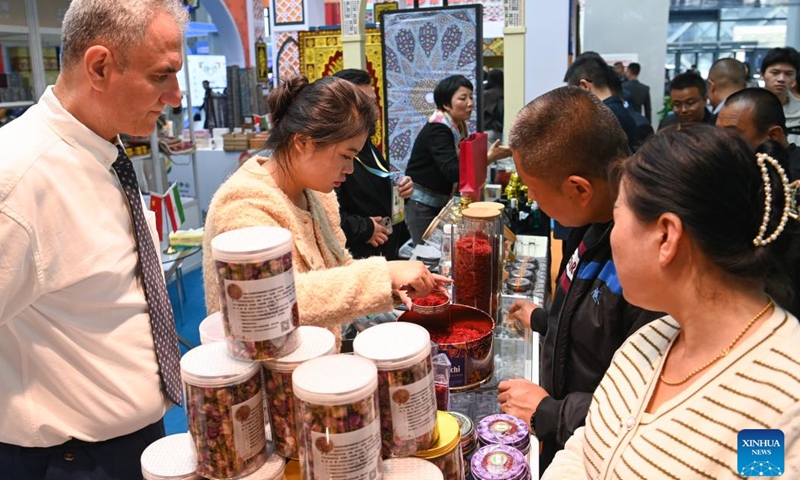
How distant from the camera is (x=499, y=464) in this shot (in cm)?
134

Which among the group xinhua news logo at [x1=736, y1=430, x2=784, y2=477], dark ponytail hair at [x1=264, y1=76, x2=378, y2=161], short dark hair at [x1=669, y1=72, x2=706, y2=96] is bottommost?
xinhua news logo at [x1=736, y1=430, x2=784, y2=477]

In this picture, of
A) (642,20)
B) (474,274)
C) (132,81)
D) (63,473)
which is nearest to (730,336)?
(474,274)

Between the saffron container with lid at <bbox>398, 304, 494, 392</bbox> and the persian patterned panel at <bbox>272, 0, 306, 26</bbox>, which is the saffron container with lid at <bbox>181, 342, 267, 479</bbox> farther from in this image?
the persian patterned panel at <bbox>272, 0, 306, 26</bbox>

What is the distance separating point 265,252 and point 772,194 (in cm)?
84

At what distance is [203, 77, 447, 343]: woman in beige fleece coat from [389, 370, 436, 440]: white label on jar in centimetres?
57

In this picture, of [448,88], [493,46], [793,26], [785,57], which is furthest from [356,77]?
[793,26]

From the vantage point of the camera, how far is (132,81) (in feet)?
4.71

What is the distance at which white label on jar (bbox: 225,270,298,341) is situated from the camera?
3.34 ft

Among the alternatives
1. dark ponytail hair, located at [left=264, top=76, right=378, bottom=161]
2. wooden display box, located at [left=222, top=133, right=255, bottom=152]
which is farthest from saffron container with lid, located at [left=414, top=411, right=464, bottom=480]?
wooden display box, located at [left=222, top=133, right=255, bottom=152]

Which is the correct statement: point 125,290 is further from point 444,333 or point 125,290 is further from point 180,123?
point 180,123

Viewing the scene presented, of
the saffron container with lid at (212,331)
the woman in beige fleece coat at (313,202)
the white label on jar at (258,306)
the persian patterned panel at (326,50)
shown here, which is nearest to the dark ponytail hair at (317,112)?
the woman in beige fleece coat at (313,202)

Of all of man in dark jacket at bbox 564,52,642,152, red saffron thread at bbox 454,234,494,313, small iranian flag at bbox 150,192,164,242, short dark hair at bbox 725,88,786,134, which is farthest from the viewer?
man in dark jacket at bbox 564,52,642,152

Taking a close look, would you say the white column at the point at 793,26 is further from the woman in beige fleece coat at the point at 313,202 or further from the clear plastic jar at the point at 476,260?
the woman in beige fleece coat at the point at 313,202

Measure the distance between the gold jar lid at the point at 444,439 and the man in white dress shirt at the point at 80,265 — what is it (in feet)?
2.48
